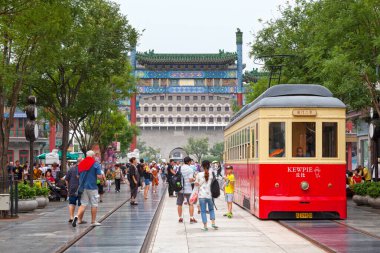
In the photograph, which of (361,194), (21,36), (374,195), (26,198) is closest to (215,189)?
(21,36)

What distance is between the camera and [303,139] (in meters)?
19.2

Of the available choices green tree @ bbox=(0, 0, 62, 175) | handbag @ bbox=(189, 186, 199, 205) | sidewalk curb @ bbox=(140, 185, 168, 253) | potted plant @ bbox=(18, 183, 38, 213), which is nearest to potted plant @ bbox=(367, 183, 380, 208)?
sidewalk curb @ bbox=(140, 185, 168, 253)

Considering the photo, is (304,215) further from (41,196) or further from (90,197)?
(41,196)

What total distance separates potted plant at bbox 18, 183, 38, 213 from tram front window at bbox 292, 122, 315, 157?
913 cm

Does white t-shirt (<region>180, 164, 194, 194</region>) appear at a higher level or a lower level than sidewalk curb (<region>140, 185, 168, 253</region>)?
higher

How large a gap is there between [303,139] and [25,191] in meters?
9.41

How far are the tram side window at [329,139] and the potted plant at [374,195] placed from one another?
662 centimetres

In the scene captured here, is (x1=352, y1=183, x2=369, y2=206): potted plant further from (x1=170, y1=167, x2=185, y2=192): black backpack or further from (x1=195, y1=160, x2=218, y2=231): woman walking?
(x1=195, y1=160, x2=218, y2=231): woman walking

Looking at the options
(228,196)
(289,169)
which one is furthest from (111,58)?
(289,169)

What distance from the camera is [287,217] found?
771 inches

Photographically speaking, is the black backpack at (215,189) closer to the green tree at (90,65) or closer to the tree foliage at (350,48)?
the tree foliage at (350,48)

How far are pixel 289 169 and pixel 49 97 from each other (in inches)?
818

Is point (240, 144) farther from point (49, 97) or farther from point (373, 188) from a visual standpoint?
point (49, 97)

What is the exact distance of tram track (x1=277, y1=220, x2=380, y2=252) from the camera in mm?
13242
